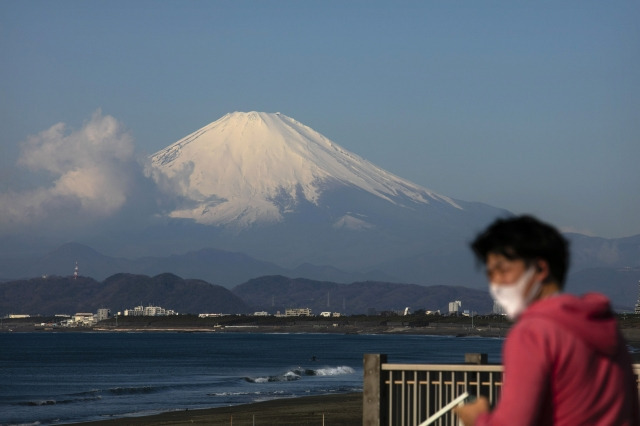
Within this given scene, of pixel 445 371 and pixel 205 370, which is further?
pixel 205 370

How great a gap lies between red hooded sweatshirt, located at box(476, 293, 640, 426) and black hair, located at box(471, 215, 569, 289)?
0.13m

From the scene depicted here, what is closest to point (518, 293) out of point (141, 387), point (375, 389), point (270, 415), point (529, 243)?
point (529, 243)

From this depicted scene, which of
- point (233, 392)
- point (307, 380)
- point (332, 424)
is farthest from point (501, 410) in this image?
point (307, 380)

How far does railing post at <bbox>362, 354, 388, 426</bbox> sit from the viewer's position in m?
11.6

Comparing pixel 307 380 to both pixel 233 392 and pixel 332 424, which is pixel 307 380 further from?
pixel 332 424

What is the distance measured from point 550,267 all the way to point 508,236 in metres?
0.16

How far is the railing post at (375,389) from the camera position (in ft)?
38.0

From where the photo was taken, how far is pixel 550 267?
3.57m

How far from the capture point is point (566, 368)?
3344 millimetres

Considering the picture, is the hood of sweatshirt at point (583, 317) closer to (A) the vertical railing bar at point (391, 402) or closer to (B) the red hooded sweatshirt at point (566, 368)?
(B) the red hooded sweatshirt at point (566, 368)

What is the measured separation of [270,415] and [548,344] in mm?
40134

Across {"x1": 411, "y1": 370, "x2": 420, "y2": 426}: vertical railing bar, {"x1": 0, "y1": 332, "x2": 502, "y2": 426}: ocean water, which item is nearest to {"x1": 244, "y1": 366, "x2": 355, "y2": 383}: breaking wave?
{"x1": 0, "y1": 332, "x2": 502, "y2": 426}: ocean water

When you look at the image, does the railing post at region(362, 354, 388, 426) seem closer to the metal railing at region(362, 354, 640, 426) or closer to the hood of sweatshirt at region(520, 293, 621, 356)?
the metal railing at region(362, 354, 640, 426)

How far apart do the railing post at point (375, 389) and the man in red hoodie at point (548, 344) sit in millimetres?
7903
